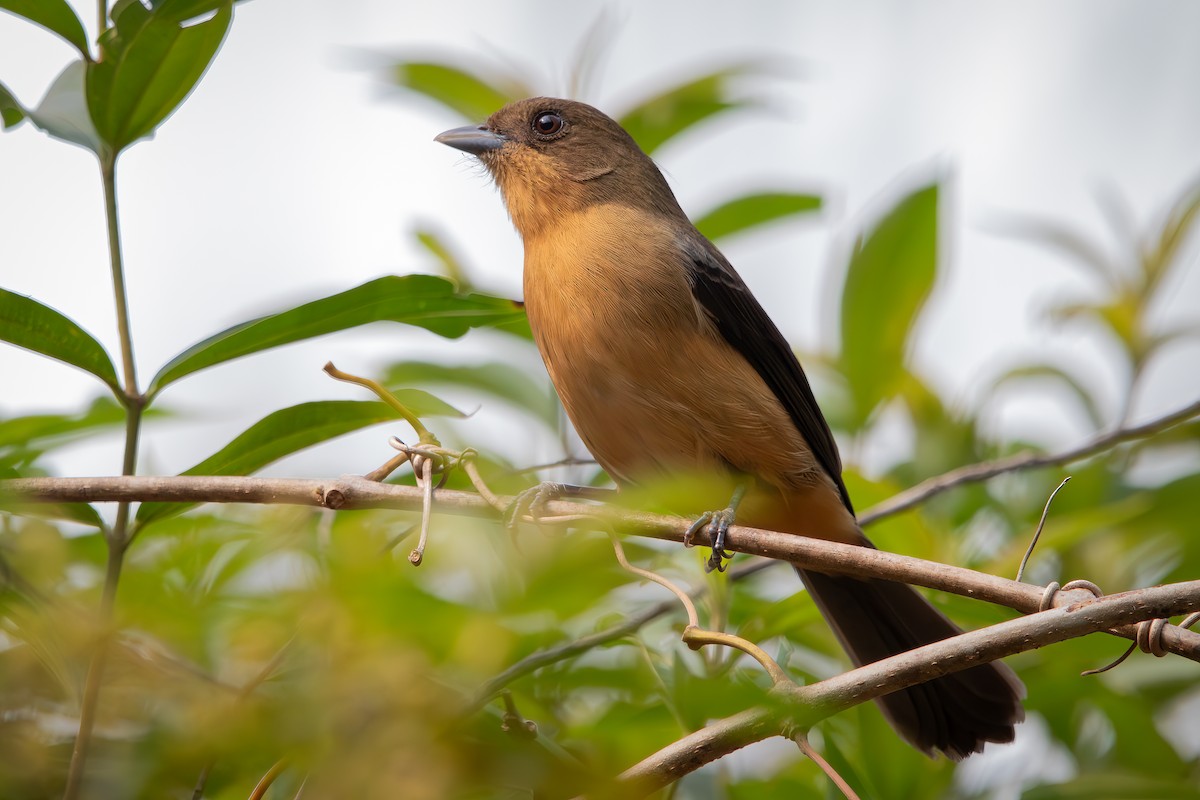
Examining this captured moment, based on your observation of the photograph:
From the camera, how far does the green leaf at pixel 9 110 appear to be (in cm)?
226

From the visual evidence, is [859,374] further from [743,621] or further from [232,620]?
[232,620]

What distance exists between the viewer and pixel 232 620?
125 cm

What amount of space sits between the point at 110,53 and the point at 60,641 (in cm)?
153

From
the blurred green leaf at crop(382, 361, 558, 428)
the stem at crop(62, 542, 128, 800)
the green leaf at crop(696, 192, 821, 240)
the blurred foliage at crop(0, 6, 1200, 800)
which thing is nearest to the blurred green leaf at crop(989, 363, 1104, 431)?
the blurred foliage at crop(0, 6, 1200, 800)

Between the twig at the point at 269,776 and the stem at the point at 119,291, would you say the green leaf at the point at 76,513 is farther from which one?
the twig at the point at 269,776

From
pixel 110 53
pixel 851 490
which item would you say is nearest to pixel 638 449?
pixel 851 490

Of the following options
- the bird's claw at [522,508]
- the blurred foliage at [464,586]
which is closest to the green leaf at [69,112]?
the blurred foliage at [464,586]

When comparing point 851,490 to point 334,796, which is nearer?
point 334,796

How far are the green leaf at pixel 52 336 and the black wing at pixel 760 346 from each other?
195cm

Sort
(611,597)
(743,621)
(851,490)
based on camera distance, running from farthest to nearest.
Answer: (851,490) → (743,621) → (611,597)

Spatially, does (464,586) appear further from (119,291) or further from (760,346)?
(760,346)

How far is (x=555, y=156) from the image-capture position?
4.36 m

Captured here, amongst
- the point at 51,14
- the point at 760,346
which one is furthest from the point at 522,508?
the point at 760,346

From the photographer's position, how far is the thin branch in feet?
9.86
